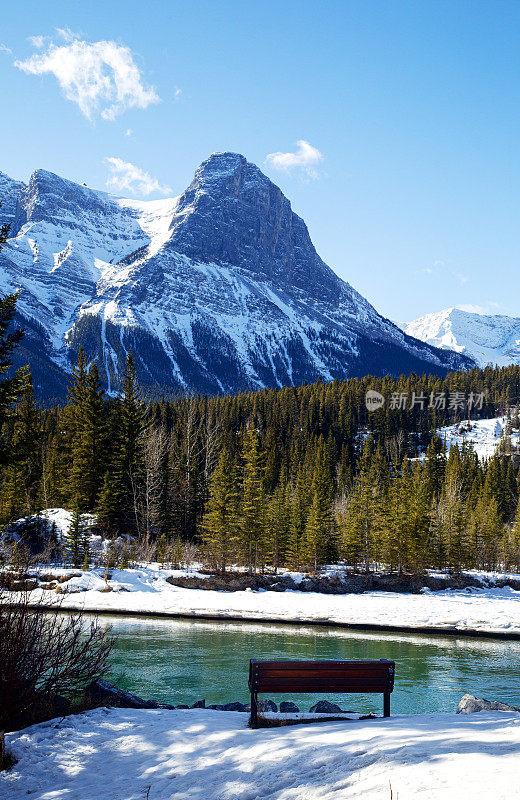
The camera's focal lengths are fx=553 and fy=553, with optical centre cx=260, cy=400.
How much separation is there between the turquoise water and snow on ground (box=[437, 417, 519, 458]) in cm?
11136

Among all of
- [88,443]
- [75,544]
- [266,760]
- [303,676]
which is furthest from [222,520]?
[266,760]

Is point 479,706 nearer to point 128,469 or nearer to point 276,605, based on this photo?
point 276,605

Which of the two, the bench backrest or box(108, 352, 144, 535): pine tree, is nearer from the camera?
the bench backrest

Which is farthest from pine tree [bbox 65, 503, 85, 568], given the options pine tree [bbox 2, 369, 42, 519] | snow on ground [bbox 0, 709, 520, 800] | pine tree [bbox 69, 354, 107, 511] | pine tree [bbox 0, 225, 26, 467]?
snow on ground [bbox 0, 709, 520, 800]

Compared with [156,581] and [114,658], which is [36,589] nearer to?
[156,581]

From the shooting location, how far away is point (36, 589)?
3341cm

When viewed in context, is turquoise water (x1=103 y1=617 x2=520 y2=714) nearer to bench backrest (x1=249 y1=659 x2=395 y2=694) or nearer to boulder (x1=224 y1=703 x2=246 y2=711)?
boulder (x1=224 y1=703 x2=246 y2=711)

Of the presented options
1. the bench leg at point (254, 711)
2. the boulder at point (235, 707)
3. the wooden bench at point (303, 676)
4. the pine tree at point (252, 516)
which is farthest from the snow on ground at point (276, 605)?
the wooden bench at point (303, 676)

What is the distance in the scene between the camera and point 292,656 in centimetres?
2192

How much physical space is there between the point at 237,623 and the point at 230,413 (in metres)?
90.6

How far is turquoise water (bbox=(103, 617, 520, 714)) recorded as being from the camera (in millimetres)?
16484

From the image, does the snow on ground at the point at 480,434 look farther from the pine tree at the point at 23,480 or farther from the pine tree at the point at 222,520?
the pine tree at the point at 23,480

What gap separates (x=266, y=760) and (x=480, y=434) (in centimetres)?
15025

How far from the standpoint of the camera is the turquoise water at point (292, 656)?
1648cm
